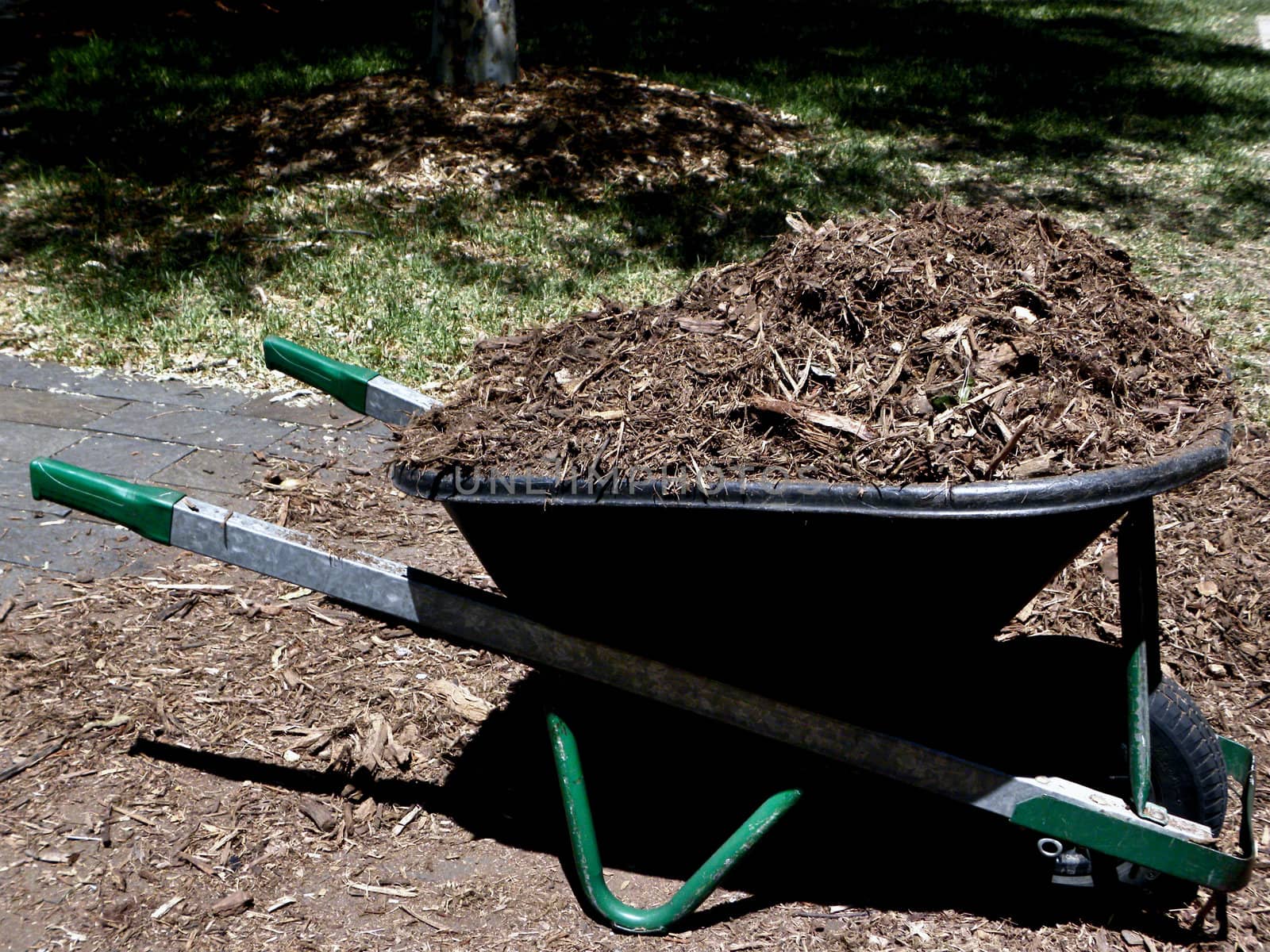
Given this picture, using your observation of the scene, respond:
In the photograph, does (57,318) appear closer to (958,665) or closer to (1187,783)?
(958,665)

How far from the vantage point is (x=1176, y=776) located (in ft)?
7.72

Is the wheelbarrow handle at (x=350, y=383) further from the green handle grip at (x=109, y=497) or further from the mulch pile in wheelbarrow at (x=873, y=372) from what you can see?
the green handle grip at (x=109, y=497)

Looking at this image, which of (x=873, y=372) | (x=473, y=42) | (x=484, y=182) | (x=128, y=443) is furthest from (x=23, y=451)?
(x=473, y=42)

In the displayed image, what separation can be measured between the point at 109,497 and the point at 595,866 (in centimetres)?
120

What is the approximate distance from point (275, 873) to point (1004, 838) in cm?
166

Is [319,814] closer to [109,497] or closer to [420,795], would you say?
[420,795]

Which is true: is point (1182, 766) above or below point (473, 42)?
below

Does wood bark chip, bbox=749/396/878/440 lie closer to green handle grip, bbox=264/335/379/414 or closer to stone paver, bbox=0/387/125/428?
green handle grip, bbox=264/335/379/414

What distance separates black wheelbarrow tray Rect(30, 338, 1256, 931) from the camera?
1.96m

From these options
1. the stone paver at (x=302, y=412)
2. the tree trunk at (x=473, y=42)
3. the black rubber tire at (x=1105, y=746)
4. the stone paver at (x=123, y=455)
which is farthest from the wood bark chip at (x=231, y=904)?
the tree trunk at (x=473, y=42)

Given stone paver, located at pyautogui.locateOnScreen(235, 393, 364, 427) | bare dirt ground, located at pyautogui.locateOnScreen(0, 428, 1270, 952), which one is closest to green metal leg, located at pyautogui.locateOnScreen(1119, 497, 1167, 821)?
bare dirt ground, located at pyautogui.locateOnScreen(0, 428, 1270, 952)

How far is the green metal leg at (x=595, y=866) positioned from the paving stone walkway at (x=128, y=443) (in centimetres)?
187

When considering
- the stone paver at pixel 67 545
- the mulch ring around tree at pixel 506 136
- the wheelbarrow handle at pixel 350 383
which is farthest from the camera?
the mulch ring around tree at pixel 506 136

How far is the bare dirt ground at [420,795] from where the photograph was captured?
2420 millimetres
